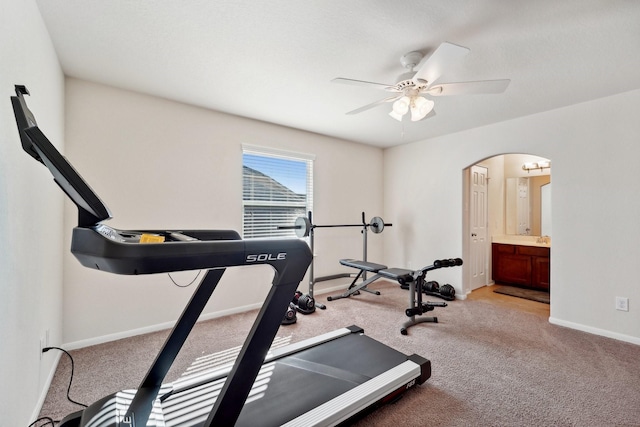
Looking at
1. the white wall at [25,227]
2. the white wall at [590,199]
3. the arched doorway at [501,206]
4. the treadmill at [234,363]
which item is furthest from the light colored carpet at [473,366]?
the arched doorway at [501,206]

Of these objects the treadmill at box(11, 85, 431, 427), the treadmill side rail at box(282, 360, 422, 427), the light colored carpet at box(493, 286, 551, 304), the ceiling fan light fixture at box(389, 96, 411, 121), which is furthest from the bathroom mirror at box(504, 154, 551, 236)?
the treadmill side rail at box(282, 360, 422, 427)

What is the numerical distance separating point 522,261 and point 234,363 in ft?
16.1

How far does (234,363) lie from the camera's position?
1.36 meters

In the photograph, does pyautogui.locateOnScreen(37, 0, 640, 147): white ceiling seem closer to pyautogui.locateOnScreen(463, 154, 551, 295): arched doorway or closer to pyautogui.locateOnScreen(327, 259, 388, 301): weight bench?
pyautogui.locateOnScreen(463, 154, 551, 295): arched doorway

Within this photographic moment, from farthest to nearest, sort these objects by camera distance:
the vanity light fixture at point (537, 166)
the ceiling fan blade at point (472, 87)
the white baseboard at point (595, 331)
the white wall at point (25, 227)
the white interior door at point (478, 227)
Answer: the vanity light fixture at point (537, 166)
the white interior door at point (478, 227)
the white baseboard at point (595, 331)
the ceiling fan blade at point (472, 87)
the white wall at point (25, 227)

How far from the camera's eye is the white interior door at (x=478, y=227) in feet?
14.6

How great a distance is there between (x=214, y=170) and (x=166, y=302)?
1513mm

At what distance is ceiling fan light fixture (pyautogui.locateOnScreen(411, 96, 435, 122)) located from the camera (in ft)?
7.30

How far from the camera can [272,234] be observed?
12.8ft

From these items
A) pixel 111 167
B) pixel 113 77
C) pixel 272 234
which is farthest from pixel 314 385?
pixel 113 77

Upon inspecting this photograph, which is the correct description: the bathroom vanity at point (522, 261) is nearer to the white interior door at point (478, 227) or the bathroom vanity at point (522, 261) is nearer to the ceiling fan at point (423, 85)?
the white interior door at point (478, 227)

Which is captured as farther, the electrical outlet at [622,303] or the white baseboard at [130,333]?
the electrical outlet at [622,303]

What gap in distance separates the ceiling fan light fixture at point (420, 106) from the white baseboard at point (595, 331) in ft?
9.13

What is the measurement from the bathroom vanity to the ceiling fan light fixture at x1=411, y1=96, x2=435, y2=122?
3515 mm
